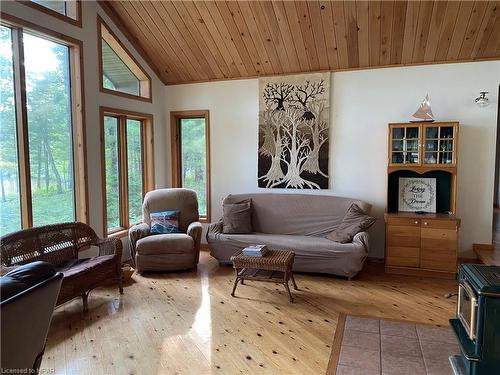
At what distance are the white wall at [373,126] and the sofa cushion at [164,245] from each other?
1.33 m

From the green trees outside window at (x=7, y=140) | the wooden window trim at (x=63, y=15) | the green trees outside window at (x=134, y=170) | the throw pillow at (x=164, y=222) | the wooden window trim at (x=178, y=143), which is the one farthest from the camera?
the wooden window trim at (x=178, y=143)

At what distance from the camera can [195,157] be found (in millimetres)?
5797

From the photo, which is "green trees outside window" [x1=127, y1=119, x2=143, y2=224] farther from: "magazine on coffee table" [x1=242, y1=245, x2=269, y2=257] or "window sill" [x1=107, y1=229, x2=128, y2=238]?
"magazine on coffee table" [x1=242, y1=245, x2=269, y2=257]

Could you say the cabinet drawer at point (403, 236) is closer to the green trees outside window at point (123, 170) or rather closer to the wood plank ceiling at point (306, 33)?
the wood plank ceiling at point (306, 33)

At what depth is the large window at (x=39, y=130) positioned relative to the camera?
133 inches

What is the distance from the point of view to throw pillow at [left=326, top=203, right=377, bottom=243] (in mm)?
4215

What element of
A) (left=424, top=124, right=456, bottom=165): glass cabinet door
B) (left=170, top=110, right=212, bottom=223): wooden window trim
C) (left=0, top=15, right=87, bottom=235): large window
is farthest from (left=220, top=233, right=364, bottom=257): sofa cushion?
(left=0, top=15, right=87, bottom=235): large window

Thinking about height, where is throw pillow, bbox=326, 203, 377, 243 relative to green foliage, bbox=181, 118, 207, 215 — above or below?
below

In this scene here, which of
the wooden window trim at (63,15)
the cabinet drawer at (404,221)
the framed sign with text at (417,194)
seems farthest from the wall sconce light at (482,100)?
the wooden window trim at (63,15)

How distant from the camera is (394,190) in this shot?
4699 millimetres

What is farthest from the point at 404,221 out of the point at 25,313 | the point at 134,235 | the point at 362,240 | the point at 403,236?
the point at 25,313

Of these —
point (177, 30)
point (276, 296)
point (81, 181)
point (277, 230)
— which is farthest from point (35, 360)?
point (177, 30)

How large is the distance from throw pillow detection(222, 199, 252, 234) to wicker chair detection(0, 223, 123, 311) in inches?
58.4

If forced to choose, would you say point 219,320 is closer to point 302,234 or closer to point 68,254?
point 68,254
